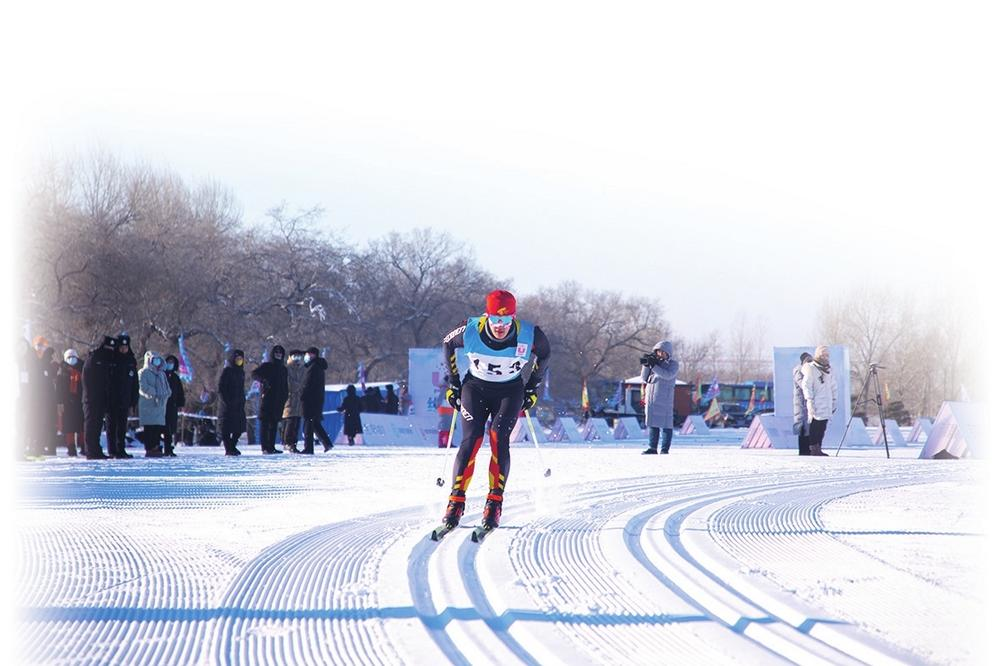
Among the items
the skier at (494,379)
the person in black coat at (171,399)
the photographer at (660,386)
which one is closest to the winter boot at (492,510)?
the skier at (494,379)

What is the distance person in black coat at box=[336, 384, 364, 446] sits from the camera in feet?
83.5

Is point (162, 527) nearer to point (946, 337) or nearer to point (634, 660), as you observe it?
point (634, 660)

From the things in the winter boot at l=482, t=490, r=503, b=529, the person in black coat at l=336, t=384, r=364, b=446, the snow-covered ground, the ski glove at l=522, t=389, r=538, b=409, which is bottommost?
the snow-covered ground

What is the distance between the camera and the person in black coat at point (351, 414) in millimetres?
25438

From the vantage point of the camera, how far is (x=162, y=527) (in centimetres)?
805

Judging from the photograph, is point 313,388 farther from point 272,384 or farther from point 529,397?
point 529,397

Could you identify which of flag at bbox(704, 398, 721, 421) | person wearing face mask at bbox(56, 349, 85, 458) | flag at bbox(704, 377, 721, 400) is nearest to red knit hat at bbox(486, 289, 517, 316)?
person wearing face mask at bbox(56, 349, 85, 458)

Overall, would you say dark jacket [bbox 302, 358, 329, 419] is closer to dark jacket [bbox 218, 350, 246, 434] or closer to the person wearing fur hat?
dark jacket [bbox 218, 350, 246, 434]

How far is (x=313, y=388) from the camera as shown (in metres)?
19.4

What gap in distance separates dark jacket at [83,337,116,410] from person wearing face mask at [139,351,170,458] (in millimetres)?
1128

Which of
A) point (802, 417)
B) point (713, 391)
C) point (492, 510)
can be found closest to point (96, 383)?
point (492, 510)

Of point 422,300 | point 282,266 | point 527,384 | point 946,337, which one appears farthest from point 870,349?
point 527,384

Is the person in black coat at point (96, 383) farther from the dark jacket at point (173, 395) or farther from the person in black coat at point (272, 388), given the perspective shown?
the person in black coat at point (272, 388)

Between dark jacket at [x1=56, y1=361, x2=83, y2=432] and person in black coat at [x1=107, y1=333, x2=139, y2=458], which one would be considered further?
dark jacket at [x1=56, y1=361, x2=83, y2=432]
